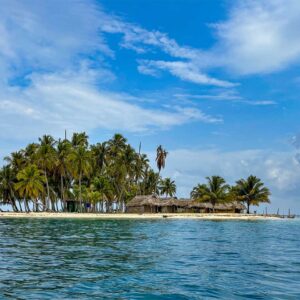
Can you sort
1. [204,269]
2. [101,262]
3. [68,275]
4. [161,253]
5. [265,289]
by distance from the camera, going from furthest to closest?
[161,253] < [101,262] < [204,269] < [68,275] < [265,289]

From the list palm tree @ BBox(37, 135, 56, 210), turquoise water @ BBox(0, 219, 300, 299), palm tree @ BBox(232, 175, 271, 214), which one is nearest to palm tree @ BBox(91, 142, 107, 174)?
palm tree @ BBox(37, 135, 56, 210)

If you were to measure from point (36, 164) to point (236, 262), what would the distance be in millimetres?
67659

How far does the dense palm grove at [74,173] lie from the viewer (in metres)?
77.9

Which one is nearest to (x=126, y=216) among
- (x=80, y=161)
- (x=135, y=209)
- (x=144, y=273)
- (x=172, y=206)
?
(x=135, y=209)

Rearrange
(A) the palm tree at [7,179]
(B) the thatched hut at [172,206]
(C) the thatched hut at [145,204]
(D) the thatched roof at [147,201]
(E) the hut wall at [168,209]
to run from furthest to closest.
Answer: (E) the hut wall at [168,209] → (B) the thatched hut at [172,206] → (C) the thatched hut at [145,204] → (D) the thatched roof at [147,201] → (A) the palm tree at [7,179]

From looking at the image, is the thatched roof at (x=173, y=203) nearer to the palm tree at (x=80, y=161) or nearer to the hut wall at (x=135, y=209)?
the hut wall at (x=135, y=209)

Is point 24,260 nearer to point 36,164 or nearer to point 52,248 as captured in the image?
point 52,248

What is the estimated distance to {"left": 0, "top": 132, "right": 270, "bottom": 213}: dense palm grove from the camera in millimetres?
78250

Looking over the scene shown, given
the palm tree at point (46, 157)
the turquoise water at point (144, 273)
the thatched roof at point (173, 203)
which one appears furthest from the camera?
the thatched roof at point (173, 203)

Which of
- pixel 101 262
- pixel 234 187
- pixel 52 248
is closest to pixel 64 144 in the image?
pixel 234 187

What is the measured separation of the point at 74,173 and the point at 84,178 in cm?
1295

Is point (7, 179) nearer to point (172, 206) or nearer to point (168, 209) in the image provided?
point (168, 209)

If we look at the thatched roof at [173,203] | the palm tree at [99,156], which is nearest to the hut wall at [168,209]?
the thatched roof at [173,203]

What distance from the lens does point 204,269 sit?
609 inches
